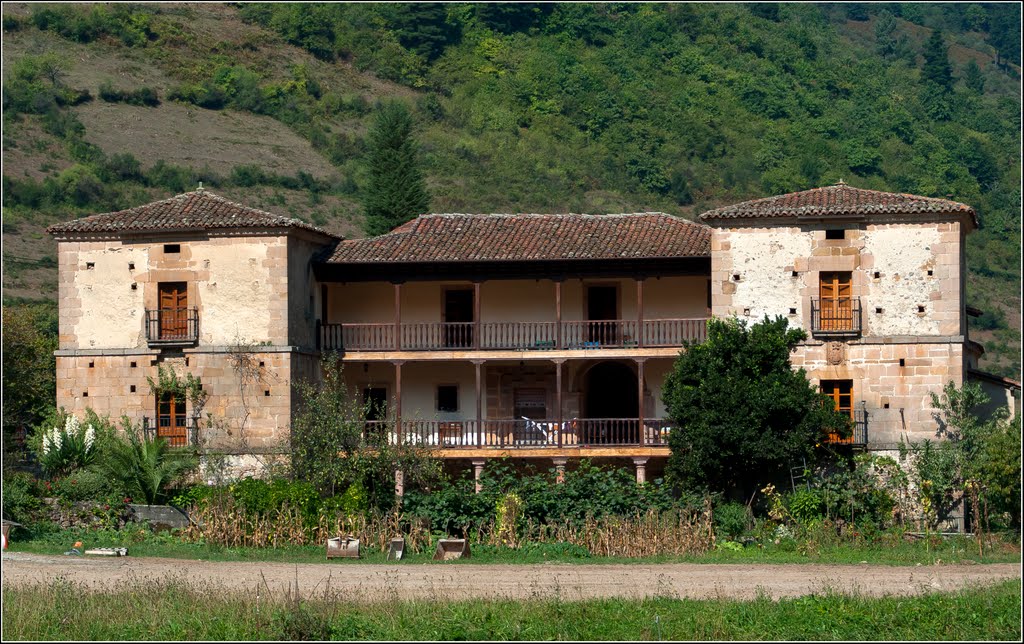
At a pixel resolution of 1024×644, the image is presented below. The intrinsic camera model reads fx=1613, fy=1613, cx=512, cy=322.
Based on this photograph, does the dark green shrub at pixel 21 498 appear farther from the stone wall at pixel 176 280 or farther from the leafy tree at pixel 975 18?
the leafy tree at pixel 975 18

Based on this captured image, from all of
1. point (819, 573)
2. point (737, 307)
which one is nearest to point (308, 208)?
point (737, 307)

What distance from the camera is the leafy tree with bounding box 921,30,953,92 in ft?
332

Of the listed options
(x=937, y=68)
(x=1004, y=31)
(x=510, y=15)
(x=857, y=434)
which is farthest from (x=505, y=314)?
(x=1004, y=31)

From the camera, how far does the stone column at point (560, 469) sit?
3475 cm

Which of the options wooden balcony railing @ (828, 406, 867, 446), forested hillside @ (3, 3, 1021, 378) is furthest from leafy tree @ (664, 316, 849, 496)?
forested hillside @ (3, 3, 1021, 378)

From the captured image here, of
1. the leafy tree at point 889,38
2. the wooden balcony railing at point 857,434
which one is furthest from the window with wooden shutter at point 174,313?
the leafy tree at point 889,38

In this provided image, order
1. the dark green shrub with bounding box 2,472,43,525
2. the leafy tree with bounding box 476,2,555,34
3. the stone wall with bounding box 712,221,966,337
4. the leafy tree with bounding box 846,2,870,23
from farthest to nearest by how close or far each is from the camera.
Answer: the leafy tree with bounding box 846,2,870,23, the leafy tree with bounding box 476,2,555,34, the stone wall with bounding box 712,221,966,337, the dark green shrub with bounding box 2,472,43,525

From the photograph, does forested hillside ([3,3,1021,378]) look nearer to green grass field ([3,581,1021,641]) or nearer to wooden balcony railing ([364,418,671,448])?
wooden balcony railing ([364,418,671,448])

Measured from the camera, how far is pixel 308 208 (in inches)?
3243

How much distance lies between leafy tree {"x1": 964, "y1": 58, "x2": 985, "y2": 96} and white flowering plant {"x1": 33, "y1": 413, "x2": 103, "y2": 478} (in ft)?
258

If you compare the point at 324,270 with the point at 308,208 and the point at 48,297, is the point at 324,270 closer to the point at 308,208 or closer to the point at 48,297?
the point at 48,297

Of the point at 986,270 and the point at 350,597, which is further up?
A: the point at 986,270

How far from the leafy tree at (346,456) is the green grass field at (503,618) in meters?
9.44

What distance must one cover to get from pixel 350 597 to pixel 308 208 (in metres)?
59.6
